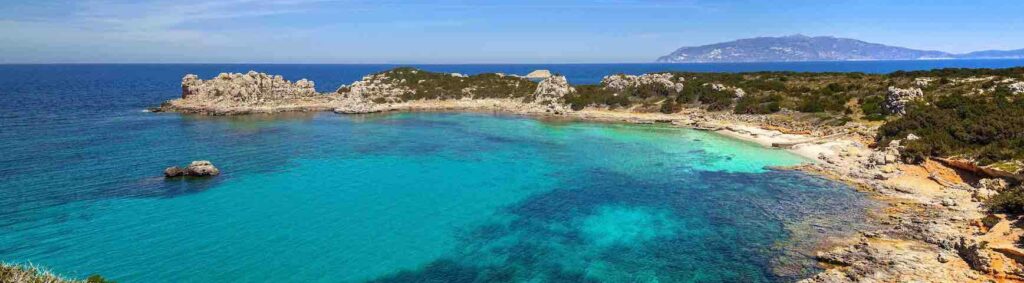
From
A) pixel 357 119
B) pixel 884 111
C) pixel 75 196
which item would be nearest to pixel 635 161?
pixel 884 111

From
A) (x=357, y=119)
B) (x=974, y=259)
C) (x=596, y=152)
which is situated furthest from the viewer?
(x=357, y=119)

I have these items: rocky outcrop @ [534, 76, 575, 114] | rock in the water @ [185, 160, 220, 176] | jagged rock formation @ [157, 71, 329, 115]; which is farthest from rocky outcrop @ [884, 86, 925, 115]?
jagged rock formation @ [157, 71, 329, 115]

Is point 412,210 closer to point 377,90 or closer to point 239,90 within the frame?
point 239,90

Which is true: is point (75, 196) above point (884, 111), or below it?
below

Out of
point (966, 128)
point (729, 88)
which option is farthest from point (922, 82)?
point (966, 128)

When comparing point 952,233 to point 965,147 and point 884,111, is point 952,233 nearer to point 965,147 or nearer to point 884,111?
point 965,147

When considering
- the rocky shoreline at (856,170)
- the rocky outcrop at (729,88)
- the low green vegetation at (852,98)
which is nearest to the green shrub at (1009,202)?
the rocky shoreline at (856,170)

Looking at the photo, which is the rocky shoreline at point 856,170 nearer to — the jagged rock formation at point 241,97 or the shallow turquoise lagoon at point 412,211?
the jagged rock formation at point 241,97

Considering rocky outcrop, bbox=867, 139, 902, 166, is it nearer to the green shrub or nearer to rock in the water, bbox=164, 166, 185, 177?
the green shrub
